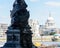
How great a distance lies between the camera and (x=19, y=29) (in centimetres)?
1235

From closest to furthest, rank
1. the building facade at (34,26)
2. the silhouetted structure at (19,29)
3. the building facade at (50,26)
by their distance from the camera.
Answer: the silhouetted structure at (19,29) → the building facade at (34,26) → the building facade at (50,26)

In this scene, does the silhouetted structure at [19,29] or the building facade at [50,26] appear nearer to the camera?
the silhouetted structure at [19,29]

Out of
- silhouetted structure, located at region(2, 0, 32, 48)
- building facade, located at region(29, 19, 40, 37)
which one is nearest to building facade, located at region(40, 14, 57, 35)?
building facade, located at region(29, 19, 40, 37)

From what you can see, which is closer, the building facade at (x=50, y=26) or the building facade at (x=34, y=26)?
the building facade at (x=34, y=26)

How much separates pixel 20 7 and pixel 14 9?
0.88ft

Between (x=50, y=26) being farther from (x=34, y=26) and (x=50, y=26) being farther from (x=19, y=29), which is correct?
(x=19, y=29)

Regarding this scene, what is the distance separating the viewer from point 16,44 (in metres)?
12.1

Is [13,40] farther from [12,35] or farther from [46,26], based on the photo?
[46,26]

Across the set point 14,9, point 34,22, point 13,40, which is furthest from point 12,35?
point 34,22

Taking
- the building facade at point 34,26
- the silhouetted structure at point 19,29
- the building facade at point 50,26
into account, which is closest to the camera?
the silhouetted structure at point 19,29

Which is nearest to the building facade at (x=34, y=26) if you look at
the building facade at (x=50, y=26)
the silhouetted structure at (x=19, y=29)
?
the building facade at (x=50, y=26)

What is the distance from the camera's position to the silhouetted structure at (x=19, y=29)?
12273 millimetres

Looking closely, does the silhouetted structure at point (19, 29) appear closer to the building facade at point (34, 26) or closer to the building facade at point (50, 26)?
the building facade at point (34, 26)

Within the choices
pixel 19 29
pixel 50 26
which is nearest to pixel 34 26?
pixel 50 26
